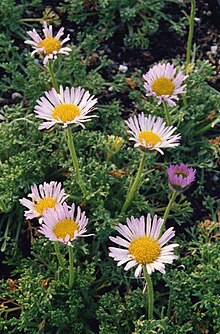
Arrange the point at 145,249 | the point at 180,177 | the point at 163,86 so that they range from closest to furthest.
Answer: the point at 145,249 < the point at 180,177 < the point at 163,86

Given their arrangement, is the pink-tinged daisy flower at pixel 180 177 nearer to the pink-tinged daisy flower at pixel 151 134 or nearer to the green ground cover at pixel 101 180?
the pink-tinged daisy flower at pixel 151 134

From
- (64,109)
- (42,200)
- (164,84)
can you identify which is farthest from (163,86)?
(42,200)

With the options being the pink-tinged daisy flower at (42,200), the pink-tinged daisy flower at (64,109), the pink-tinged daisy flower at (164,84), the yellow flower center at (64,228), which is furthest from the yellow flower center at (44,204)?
the pink-tinged daisy flower at (164,84)

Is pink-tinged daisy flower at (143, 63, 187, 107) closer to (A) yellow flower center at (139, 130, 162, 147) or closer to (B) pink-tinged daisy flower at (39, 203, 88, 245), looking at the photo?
(A) yellow flower center at (139, 130, 162, 147)

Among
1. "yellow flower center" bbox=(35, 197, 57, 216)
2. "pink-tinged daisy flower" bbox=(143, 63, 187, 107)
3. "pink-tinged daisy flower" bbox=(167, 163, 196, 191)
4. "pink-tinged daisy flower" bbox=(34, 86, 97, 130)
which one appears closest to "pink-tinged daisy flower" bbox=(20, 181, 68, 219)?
"yellow flower center" bbox=(35, 197, 57, 216)

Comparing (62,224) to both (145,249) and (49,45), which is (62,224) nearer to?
(145,249)
